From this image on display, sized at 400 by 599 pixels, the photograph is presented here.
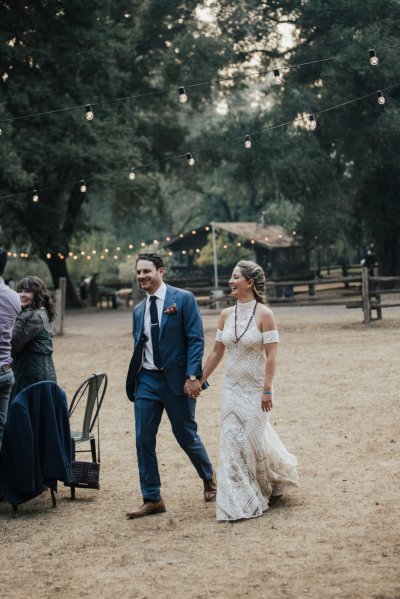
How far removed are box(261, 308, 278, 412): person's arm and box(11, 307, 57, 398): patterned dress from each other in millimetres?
1860

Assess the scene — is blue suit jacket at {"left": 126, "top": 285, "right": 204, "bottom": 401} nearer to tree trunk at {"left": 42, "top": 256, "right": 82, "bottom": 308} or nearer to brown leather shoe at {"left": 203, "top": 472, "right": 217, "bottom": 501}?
brown leather shoe at {"left": 203, "top": 472, "right": 217, "bottom": 501}

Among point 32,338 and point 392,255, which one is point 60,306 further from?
point 392,255

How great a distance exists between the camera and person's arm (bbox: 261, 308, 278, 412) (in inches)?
278

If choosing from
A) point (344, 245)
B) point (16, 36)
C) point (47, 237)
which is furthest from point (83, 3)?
point (344, 245)

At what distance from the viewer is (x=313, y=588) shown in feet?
17.5

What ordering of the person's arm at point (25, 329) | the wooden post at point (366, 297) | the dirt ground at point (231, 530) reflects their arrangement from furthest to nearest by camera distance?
the wooden post at point (366, 297)
the person's arm at point (25, 329)
the dirt ground at point (231, 530)

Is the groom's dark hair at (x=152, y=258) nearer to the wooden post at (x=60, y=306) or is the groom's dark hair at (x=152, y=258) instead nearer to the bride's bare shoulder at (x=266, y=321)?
the bride's bare shoulder at (x=266, y=321)

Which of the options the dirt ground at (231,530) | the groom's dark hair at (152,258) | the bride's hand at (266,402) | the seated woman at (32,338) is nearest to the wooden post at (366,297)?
the dirt ground at (231,530)

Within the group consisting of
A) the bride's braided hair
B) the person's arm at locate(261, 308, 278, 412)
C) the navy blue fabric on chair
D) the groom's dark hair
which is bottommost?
the navy blue fabric on chair

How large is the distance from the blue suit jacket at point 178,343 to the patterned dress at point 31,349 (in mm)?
1008

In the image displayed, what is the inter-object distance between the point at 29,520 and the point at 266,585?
2541 mm

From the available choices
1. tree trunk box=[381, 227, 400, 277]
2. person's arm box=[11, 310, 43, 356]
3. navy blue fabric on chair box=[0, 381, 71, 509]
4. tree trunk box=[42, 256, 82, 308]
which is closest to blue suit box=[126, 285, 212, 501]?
navy blue fabric on chair box=[0, 381, 71, 509]

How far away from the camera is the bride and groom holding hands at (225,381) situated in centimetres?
707

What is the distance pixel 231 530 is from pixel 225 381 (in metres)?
1.07
